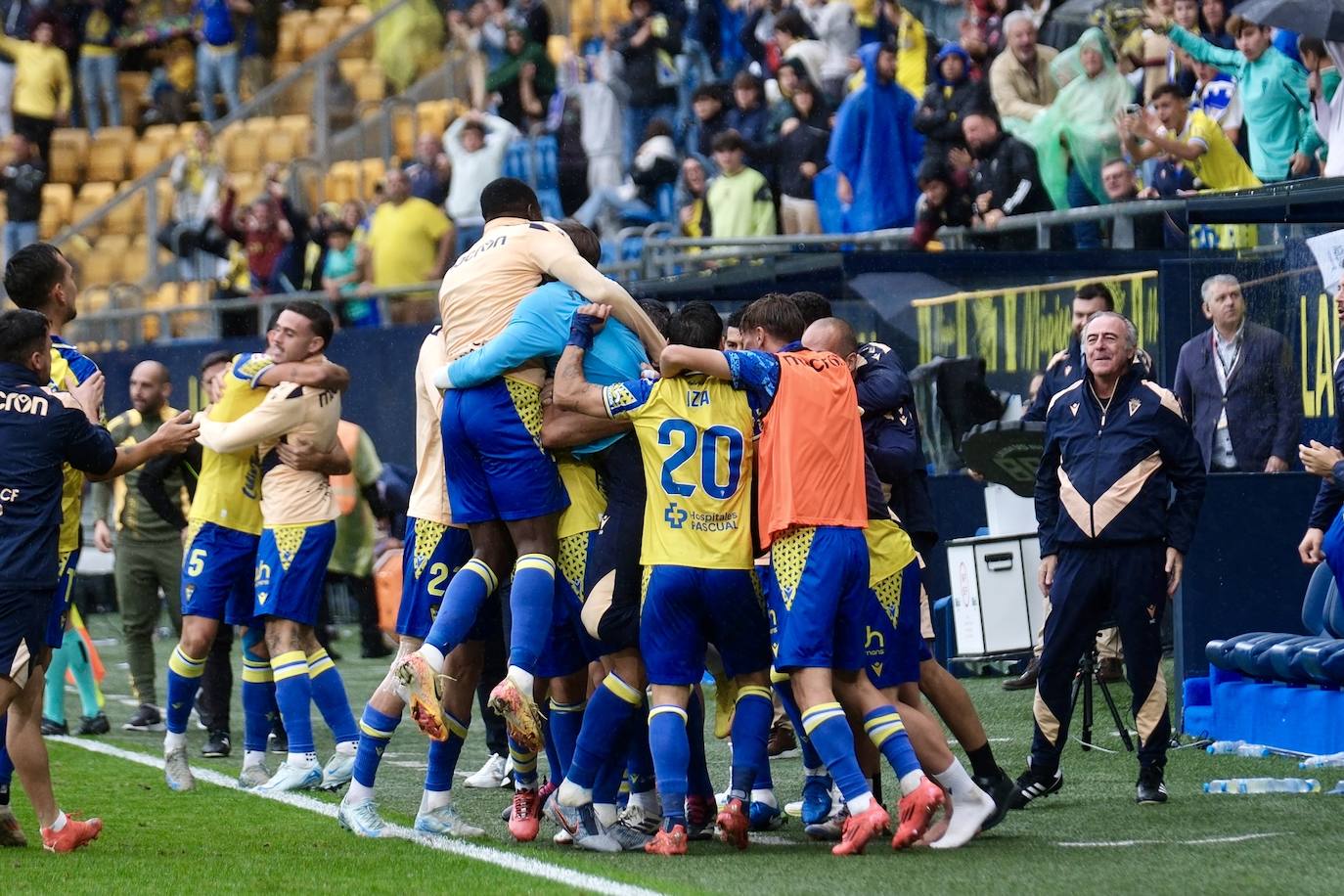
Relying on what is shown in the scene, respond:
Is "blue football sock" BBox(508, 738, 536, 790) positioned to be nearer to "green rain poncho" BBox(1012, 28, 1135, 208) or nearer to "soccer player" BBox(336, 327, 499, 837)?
"soccer player" BBox(336, 327, 499, 837)

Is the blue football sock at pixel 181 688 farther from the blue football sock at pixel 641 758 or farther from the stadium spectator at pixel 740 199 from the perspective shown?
the stadium spectator at pixel 740 199

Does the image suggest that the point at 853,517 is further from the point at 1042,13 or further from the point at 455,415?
the point at 1042,13

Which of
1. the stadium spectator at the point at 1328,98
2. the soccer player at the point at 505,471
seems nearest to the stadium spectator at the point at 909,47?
the stadium spectator at the point at 1328,98

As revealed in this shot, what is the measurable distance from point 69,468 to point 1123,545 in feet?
12.8

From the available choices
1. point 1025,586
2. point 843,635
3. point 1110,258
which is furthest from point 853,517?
point 1110,258

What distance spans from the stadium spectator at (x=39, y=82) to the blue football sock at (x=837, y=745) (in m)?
21.3

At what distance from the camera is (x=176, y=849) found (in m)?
7.21

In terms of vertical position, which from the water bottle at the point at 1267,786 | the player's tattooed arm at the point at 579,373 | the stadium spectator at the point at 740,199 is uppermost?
the stadium spectator at the point at 740,199

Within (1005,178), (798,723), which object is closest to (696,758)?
(798,723)

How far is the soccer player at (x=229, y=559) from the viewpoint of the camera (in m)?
9.03

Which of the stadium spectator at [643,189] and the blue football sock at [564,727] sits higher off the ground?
the stadium spectator at [643,189]

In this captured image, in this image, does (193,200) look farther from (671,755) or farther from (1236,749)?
(671,755)

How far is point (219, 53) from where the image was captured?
2545 cm

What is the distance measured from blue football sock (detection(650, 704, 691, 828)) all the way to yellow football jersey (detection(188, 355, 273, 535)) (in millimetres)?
3168
